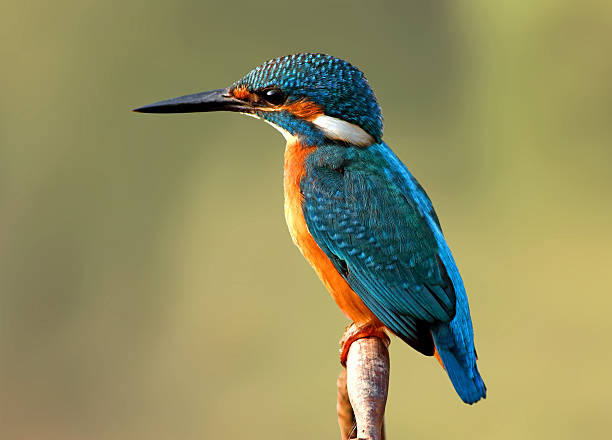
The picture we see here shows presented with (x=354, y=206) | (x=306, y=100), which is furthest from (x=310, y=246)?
(x=306, y=100)

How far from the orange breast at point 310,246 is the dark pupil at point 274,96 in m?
0.08

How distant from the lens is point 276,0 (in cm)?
305

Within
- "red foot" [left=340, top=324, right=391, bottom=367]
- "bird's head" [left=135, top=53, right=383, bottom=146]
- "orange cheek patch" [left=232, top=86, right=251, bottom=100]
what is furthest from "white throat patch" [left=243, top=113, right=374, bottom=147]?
"red foot" [left=340, top=324, right=391, bottom=367]

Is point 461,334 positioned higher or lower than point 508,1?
lower

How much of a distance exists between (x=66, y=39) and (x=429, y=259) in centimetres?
237

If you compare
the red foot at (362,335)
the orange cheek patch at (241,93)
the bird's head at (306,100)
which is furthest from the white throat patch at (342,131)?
the red foot at (362,335)

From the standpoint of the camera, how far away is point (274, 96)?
118 cm

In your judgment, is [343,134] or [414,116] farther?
[414,116]

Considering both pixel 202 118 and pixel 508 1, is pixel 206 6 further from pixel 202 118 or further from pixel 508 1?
pixel 508 1

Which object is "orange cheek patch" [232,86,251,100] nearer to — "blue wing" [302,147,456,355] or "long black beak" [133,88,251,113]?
"long black beak" [133,88,251,113]

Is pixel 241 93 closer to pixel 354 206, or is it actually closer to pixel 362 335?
pixel 354 206

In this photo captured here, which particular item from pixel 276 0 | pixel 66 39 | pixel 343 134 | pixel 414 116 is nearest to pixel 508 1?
pixel 414 116

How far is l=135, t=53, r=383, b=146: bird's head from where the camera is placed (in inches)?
45.8

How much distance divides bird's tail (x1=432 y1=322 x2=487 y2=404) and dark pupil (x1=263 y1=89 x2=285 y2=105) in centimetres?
44
